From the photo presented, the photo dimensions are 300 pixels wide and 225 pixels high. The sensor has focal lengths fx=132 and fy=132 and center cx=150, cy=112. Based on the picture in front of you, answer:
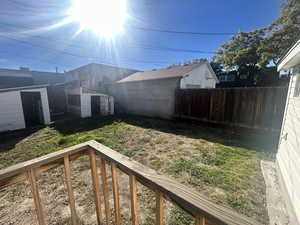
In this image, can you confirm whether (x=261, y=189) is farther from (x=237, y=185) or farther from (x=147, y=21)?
(x=147, y=21)

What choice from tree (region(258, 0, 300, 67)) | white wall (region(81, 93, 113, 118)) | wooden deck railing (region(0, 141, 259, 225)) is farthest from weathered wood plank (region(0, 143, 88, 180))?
tree (region(258, 0, 300, 67))

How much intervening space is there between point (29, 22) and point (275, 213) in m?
12.1

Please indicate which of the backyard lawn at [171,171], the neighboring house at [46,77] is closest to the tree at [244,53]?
the backyard lawn at [171,171]

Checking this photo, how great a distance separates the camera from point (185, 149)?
396 cm

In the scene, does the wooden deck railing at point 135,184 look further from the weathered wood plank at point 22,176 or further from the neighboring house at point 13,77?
the neighboring house at point 13,77

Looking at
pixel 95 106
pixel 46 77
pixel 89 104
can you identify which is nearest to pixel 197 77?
pixel 95 106

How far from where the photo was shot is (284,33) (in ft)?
31.8

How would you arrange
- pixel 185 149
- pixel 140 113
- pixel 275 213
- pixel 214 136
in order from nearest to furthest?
pixel 275 213 → pixel 185 149 → pixel 214 136 → pixel 140 113

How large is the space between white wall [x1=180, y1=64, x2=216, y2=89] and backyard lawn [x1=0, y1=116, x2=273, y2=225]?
13.3ft

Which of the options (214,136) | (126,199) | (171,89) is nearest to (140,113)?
(171,89)

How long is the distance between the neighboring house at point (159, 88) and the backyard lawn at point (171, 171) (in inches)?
137

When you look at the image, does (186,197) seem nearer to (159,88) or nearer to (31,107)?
(159,88)

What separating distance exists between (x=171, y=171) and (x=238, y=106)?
4496mm

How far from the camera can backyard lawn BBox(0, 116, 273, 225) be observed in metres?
1.94
